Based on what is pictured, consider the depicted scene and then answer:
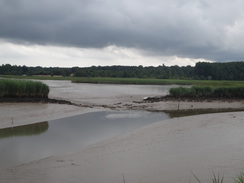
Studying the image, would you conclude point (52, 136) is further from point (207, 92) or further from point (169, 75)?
point (169, 75)

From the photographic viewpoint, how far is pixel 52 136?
12.4 metres

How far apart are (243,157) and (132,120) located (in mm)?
9567

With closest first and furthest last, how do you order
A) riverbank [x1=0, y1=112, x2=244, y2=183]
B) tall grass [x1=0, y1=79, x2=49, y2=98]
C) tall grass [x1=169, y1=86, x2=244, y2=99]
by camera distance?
1. riverbank [x1=0, y1=112, x2=244, y2=183]
2. tall grass [x1=0, y1=79, x2=49, y2=98]
3. tall grass [x1=169, y1=86, x2=244, y2=99]

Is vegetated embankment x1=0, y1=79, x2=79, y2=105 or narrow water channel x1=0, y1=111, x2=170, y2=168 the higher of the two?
vegetated embankment x1=0, y1=79, x2=79, y2=105

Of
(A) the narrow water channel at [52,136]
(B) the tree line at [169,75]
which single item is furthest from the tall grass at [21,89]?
(B) the tree line at [169,75]

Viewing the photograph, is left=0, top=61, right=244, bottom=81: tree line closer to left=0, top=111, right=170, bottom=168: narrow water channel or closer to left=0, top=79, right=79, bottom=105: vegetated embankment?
left=0, top=79, right=79, bottom=105: vegetated embankment

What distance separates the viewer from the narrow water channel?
9.39 meters

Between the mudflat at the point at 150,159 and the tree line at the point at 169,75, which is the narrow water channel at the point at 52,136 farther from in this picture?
the tree line at the point at 169,75

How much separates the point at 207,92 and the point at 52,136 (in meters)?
25.1

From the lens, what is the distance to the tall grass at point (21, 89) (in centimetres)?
2243

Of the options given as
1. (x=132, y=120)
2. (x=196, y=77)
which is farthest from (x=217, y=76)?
(x=132, y=120)

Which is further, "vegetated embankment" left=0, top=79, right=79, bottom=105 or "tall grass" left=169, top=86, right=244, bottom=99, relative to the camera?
"tall grass" left=169, top=86, right=244, bottom=99

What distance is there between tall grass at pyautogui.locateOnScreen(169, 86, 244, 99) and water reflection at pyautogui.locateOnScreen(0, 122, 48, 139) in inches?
807

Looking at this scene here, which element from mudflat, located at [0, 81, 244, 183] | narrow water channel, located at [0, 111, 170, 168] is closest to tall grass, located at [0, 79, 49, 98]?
narrow water channel, located at [0, 111, 170, 168]
